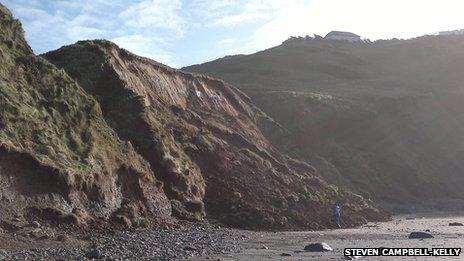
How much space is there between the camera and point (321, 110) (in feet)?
204

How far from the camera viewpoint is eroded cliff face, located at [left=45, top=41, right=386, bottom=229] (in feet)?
95.5

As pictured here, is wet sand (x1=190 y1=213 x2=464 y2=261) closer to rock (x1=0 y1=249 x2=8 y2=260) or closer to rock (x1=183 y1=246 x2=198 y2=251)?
rock (x1=183 y1=246 x2=198 y2=251)

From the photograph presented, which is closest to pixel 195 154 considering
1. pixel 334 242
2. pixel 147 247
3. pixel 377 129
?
pixel 334 242

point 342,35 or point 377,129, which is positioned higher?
point 342,35

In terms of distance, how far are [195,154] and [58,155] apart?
1329 centimetres

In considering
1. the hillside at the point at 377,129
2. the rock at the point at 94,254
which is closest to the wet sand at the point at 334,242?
the rock at the point at 94,254

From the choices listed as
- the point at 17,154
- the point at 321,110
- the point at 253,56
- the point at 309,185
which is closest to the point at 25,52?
the point at 17,154

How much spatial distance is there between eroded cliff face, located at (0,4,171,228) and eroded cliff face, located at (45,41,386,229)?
2.76 metres

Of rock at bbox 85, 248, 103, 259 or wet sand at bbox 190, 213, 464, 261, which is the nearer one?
rock at bbox 85, 248, 103, 259

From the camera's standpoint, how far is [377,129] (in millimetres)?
62000

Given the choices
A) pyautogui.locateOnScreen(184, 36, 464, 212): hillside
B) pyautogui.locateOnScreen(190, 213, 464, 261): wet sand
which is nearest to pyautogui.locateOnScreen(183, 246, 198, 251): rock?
pyautogui.locateOnScreen(190, 213, 464, 261): wet sand

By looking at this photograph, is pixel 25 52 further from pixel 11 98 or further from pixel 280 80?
pixel 280 80

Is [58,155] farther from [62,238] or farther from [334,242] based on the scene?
[334,242]

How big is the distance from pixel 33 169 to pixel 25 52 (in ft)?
25.5
